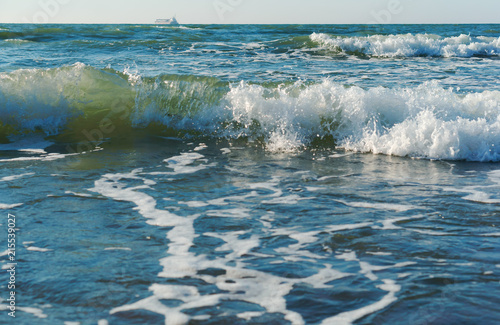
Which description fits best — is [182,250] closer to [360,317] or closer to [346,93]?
[360,317]

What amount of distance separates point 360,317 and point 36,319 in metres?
1.62

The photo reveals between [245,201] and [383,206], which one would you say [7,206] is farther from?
[383,206]

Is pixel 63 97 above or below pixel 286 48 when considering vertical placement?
below


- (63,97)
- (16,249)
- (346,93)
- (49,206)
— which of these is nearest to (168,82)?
(63,97)

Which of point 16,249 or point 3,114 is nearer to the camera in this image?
point 16,249

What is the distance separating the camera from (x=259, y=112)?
309 inches

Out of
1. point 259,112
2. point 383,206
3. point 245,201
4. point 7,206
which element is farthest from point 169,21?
point 383,206

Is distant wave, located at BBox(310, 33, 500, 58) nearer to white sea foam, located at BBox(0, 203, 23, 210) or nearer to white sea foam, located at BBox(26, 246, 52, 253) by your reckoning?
white sea foam, located at BBox(0, 203, 23, 210)

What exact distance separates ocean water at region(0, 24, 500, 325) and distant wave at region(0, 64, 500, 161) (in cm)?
3

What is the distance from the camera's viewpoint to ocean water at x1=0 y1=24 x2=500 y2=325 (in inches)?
106

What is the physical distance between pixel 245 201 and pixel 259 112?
3.54m

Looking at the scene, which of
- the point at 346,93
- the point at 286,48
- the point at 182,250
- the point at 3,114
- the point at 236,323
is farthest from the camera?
the point at 286,48

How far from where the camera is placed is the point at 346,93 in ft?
25.7

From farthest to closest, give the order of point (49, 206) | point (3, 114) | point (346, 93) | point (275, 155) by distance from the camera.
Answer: point (3, 114), point (346, 93), point (275, 155), point (49, 206)
